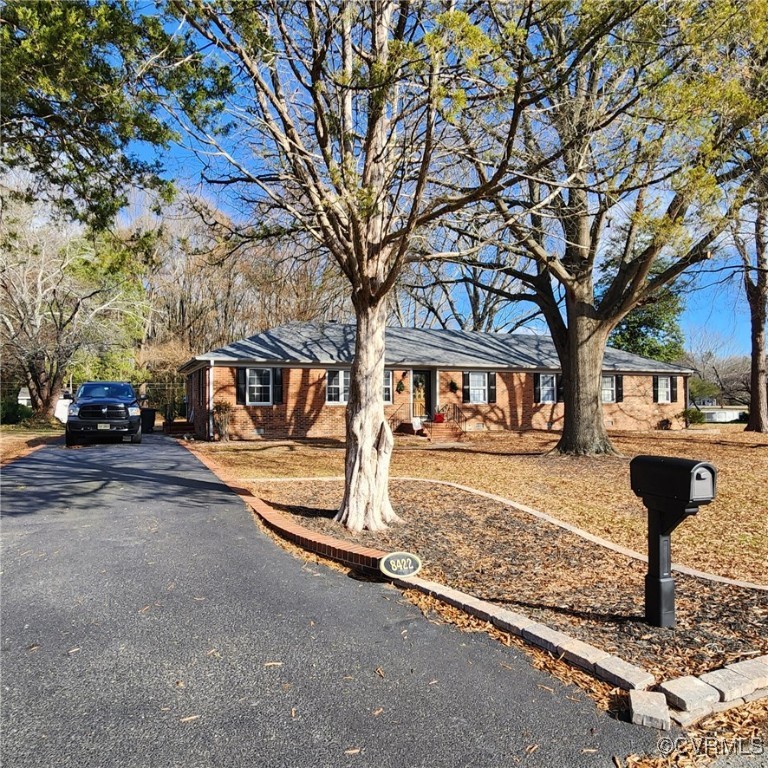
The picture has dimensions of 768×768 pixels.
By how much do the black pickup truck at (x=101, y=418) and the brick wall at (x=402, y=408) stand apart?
290cm

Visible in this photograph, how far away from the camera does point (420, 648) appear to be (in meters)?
3.53

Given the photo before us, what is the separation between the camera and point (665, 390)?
26656 millimetres

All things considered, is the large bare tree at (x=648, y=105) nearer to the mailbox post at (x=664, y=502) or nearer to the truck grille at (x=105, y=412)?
the mailbox post at (x=664, y=502)

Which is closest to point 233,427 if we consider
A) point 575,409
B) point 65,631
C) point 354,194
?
point 575,409

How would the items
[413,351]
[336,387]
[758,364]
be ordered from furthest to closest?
[413,351] < [758,364] < [336,387]

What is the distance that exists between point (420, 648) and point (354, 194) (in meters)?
4.31

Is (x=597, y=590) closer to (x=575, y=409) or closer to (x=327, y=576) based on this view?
(x=327, y=576)

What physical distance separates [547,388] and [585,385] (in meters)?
10.3

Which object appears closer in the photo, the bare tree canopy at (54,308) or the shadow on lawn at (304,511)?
the shadow on lawn at (304,511)

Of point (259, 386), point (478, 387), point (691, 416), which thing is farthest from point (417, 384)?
point (691, 416)

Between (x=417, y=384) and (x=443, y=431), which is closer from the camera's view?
(x=443, y=431)

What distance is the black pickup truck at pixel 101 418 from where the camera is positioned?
53.1ft

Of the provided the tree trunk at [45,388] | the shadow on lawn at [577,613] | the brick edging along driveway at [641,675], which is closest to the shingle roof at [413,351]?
the tree trunk at [45,388]

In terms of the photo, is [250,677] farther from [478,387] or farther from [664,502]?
[478,387]
